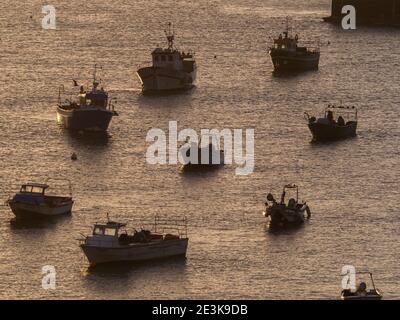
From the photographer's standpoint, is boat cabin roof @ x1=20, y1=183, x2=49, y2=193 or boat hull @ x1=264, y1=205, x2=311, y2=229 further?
boat cabin roof @ x1=20, y1=183, x2=49, y2=193

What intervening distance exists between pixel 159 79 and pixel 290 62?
24.9 metres

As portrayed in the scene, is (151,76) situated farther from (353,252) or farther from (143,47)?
(353,252)

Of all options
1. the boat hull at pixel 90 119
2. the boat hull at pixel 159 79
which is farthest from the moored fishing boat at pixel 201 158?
the boat hull at pixel 159 79

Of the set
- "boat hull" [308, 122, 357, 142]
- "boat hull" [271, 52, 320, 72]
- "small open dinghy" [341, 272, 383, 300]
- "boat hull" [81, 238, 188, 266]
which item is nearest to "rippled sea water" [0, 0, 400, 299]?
"boat hull" [81, 238, 188, 266]

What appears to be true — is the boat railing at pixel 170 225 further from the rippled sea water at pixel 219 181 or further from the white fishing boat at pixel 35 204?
the white fishing boat at pixel 35 204

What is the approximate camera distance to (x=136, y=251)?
59938mm

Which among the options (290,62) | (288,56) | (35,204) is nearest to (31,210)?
(35,204)

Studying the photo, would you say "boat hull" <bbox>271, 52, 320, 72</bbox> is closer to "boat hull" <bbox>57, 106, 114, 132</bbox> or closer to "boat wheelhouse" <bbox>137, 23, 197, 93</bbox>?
"boat wheelhouse" <bbox>137, 23, 197, 93</bbox>

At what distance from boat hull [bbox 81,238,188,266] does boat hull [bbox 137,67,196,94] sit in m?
75.3

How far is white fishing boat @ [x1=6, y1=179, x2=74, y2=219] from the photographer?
7038 cm

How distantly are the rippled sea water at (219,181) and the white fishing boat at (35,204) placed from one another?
0.95m

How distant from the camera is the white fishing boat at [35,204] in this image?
70.4m

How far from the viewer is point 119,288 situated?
56.1 metres

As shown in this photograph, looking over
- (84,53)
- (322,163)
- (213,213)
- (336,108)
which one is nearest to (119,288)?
(213,213)
